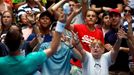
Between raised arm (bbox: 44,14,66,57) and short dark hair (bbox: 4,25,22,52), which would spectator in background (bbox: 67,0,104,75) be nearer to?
raised arm (bbox: 44,14,66,57)

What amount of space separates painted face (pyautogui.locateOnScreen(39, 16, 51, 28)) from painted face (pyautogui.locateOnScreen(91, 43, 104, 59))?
1.00 metres

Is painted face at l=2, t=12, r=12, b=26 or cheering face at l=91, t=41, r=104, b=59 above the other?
painted face at l=2, t=12, r=12, b=26

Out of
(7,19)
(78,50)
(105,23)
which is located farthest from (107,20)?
(78,50)

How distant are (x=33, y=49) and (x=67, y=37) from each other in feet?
1.97

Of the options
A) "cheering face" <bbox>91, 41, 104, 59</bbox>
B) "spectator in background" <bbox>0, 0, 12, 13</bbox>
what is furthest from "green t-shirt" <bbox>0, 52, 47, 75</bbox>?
"spectator in background" <bbox>0, 0, 12, 13</bbox>

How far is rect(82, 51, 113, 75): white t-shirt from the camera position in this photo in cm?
704

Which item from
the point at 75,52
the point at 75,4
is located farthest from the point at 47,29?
the point at 75,4

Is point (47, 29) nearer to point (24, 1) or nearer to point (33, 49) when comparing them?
point (33, 49)

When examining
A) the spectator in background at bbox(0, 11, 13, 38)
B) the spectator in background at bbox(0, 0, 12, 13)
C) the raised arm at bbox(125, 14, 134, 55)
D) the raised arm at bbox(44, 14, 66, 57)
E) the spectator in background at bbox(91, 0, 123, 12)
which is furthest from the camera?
the spectator in background at bbox(0, 0, 12, 13)

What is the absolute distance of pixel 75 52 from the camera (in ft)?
22.9

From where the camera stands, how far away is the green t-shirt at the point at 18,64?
4.52 metres

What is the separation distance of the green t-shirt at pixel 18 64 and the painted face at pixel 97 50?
2.55 m

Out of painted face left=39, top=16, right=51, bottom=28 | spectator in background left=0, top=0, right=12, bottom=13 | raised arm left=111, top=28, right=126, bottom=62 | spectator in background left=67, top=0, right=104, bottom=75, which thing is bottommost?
raised arm left=111, top=28, right=126, bottom=62

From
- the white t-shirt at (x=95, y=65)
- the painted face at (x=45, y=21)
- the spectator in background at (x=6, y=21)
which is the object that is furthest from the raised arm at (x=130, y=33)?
the spectator in background at (x=6, y=21)
